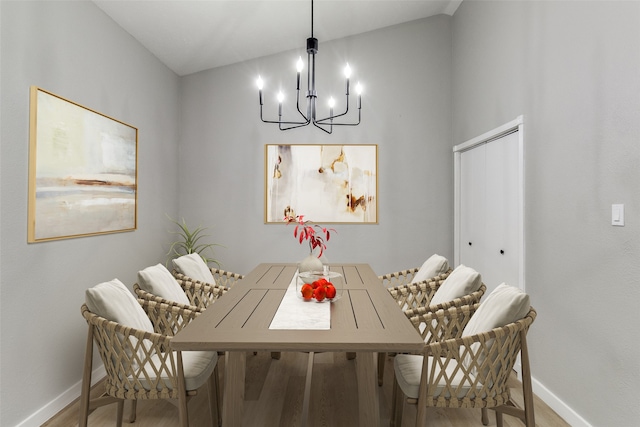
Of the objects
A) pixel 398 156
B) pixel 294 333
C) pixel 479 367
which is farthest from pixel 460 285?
Answer: pixel 398 156

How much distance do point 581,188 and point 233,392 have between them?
6.93 ft

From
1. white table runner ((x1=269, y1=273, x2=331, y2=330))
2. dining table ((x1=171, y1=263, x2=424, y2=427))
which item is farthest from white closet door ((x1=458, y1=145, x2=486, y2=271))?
white table runner ((x1=269, y1=273, x2=331, y2=330))

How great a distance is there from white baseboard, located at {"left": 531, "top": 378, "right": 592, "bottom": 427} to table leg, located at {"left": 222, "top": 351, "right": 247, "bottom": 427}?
185cm

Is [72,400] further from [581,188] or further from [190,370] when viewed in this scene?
[581,188]

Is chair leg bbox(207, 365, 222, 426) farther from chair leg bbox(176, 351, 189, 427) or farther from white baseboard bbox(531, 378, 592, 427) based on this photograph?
white baseboard bbox(531, 378, 592, 427)

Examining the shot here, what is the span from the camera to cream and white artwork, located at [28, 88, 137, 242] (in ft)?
7.20

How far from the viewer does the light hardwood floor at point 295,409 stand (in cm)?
221

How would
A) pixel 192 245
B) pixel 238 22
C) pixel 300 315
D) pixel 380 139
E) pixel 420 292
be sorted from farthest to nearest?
1. pixel 380 139
2. pixel 192 245
3. pixel 238 22
4. pixel 420 292
5. pixel 300 315

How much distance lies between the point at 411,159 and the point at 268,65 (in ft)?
6.04

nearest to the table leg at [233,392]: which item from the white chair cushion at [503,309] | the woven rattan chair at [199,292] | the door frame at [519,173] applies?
the woven rattan chair at [199,292]

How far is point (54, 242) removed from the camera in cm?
234

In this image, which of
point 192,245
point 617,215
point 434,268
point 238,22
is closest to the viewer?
point 617,215

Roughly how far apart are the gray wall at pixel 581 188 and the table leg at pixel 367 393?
1.22 m

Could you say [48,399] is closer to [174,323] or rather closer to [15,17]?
[174,323]
